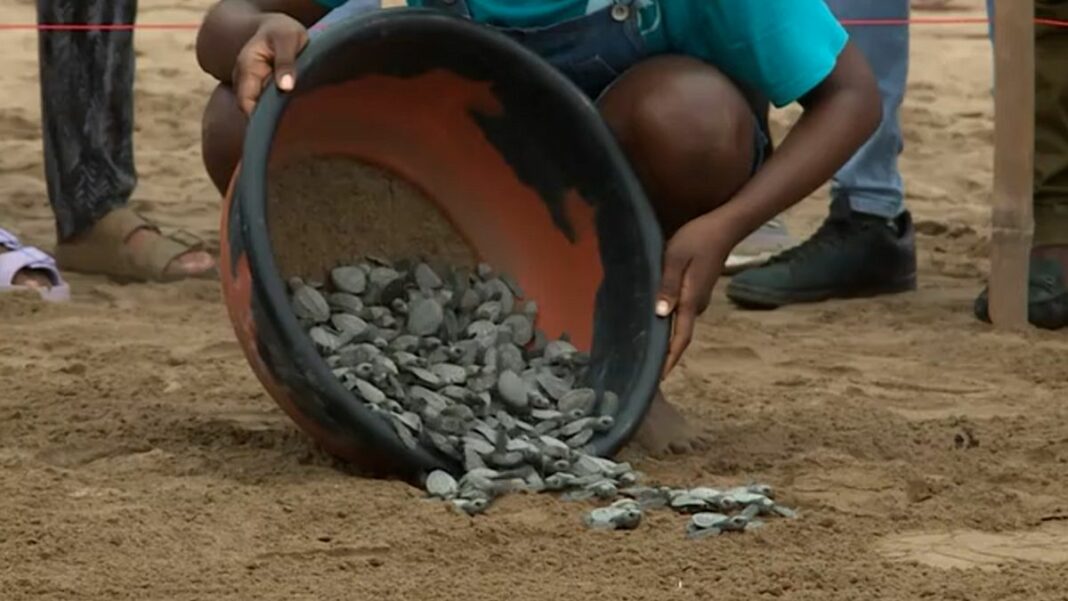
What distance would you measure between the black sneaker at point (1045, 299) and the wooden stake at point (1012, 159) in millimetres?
27

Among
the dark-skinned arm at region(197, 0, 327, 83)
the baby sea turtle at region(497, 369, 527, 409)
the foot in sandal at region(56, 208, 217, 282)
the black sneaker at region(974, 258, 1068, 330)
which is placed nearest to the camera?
the baby sea turtle at region(497, 369, 527, 409)

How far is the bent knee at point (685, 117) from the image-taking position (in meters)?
2.67

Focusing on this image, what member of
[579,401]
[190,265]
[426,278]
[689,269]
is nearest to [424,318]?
[426,278]

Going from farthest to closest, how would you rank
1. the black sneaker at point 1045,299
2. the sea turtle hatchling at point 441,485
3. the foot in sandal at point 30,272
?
the foot in sandal at point 30,272 < the black sneaker at point 1045,299 < the sea turtle hatchling at point 441,485

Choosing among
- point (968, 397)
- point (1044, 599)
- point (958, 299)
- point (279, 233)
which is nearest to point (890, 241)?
point (958, 299)

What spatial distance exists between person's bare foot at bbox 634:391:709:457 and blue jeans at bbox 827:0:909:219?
1.34 metres

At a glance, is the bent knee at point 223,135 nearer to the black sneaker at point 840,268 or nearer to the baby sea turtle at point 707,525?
the baby sea turtle at point 707,525

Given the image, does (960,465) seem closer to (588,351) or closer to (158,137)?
(588,351)

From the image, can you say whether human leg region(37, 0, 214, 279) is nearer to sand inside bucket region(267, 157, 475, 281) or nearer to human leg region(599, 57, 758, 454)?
sand inside bucket region(267, 157, 475, 281)

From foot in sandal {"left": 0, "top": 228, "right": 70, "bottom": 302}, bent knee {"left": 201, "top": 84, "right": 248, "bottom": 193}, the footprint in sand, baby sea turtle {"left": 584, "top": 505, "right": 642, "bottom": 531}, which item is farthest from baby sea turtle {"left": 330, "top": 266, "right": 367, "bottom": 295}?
foot in sandal {"left": 0, "top": 228, "right": 70, "bottom": 302}

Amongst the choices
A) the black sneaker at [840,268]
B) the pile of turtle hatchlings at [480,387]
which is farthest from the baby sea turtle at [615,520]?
the black sneaker at [840,268]

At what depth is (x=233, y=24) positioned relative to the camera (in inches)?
108

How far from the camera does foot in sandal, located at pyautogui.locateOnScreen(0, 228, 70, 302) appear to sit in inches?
148

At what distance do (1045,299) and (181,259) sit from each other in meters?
1.59
